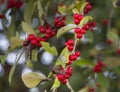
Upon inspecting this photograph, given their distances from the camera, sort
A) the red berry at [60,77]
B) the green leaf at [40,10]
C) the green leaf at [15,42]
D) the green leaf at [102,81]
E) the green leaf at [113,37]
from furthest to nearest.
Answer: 1. the green leaf at [113,37]
2. the green leaf at [102,81]
3. the green leaf at [40,10]
4. the green leaf at [15,42]
5. the red berry at [60,77]

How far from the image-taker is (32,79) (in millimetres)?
1105

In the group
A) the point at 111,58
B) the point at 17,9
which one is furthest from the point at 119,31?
the point at 17,9

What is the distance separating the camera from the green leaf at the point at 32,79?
1099 mm

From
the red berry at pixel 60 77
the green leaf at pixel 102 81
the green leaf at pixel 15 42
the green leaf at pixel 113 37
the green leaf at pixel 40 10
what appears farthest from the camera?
the green leaf at pixel 113 37

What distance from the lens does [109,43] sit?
2414 millimetres

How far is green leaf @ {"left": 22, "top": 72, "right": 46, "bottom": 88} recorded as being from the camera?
1099 millimetres

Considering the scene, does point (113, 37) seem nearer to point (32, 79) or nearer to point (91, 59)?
point (91, 59)

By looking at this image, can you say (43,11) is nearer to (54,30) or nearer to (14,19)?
(54,30)

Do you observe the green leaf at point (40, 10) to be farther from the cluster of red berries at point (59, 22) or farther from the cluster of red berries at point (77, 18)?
the cluster of red berries at point (77, 18)

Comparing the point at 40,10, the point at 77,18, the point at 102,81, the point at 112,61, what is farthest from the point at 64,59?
the point at 112,61

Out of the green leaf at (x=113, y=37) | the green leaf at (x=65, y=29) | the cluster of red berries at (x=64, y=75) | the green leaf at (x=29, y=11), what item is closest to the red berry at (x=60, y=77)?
the cluster of red berries at (x=64, y=75)

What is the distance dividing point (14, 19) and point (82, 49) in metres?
1.01

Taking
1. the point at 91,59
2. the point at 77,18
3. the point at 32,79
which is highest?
the point at 77,18

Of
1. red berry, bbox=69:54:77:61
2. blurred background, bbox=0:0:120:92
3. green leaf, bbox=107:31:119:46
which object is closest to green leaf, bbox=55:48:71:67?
red berry, bbox=69:54:77:61
